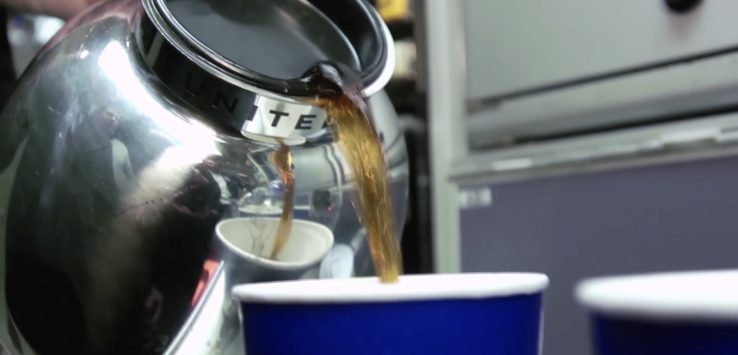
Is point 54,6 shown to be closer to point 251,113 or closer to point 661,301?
point 251,113

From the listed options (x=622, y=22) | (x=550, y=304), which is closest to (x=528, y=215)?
(x=550, y=304)

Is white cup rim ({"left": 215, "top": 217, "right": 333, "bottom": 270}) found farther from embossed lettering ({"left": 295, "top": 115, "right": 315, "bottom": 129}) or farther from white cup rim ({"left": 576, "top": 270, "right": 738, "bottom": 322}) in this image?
white cup rim ({"left": 576, "top": 270, "right": 738, "bottom": 322})

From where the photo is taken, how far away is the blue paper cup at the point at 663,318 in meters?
0.20

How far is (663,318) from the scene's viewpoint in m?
0.20

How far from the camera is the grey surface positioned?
58 centimetres

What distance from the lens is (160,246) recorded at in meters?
0.41

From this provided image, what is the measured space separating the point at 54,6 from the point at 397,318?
0.43 meters

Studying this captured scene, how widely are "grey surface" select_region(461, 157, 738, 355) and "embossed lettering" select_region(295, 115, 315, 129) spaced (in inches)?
11.8

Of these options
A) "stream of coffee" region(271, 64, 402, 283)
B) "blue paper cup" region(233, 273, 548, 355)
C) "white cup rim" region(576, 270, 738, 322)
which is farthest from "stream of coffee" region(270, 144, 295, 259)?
"white cup rim" region(576, 270, 738, 322)

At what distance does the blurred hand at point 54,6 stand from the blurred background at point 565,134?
0.12 ft

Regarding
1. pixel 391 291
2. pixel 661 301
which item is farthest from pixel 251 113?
pixel 661 301

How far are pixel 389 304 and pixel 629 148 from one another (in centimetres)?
37

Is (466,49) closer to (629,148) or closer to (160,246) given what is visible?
(629,148)

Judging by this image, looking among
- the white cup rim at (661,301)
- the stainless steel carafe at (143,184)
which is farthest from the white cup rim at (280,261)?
the white cup rim at (661,301)
